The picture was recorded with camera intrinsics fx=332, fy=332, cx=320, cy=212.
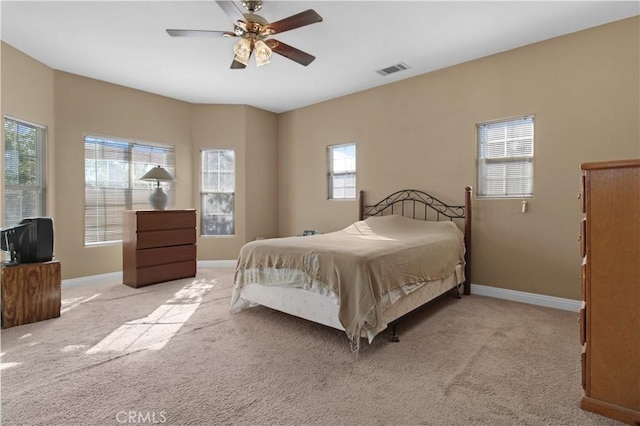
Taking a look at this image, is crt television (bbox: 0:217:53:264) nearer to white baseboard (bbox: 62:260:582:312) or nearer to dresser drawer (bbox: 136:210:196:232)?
dresser drawer (bbox: 136:210:196:232)

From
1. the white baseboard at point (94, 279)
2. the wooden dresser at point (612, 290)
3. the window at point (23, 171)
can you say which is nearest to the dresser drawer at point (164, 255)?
the white baseboard at point (94, 279)

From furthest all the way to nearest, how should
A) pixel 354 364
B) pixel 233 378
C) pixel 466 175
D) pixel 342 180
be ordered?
pixel 342 180 → pixel 466 175 → pixel 354 364 → pixel 233 378

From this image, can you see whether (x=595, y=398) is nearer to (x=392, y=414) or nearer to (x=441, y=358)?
(x=441, y=358)

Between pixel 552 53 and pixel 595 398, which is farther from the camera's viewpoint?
pixel 552 53

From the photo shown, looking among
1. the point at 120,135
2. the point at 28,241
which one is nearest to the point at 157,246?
the point at 28,241

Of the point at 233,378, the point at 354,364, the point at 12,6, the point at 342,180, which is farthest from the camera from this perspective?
the point at 342,180

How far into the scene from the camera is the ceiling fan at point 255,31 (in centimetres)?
243

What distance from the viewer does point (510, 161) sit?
3719mm

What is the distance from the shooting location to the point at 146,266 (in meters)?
4.26

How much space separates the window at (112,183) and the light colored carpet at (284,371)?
1863mm

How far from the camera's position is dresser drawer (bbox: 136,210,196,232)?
4.22m

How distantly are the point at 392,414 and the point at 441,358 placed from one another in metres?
0.77

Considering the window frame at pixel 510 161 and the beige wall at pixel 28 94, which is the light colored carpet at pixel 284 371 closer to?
the window frame at pixel 510 161

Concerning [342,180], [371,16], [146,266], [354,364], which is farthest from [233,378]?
[342,180]
